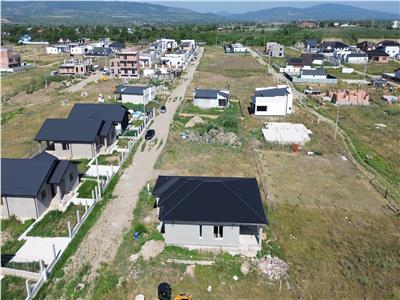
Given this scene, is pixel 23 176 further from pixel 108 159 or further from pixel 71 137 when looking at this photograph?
pixel 108 159

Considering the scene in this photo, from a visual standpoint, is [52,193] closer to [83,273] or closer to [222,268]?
[83,273]

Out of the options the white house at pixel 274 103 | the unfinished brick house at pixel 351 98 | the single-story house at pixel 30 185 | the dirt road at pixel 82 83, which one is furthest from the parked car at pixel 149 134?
the unfinished brick house at pixel 351 98

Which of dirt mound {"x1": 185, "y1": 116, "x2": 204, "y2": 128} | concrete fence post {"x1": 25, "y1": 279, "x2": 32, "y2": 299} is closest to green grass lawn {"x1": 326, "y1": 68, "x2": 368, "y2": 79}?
dirt mound {"x1": 185, "y1": 116, "x2": 204, "y2": 128}

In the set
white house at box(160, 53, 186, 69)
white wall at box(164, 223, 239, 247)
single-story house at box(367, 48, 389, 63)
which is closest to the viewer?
white wall at box(164, 223, 239, 247)

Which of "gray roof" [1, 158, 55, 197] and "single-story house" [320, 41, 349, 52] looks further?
"single-story house" [320, 41, 349, 52]

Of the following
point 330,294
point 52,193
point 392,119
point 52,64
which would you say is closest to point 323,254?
point 330,294

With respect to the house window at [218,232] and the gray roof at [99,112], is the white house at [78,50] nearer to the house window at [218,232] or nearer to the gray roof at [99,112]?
the gray roof at [99,112]

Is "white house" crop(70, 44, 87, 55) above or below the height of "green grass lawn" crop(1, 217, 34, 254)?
above

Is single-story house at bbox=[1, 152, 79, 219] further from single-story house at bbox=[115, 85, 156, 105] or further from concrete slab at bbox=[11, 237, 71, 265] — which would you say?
single-story house at bbox=[115, 85, 156, 105]
